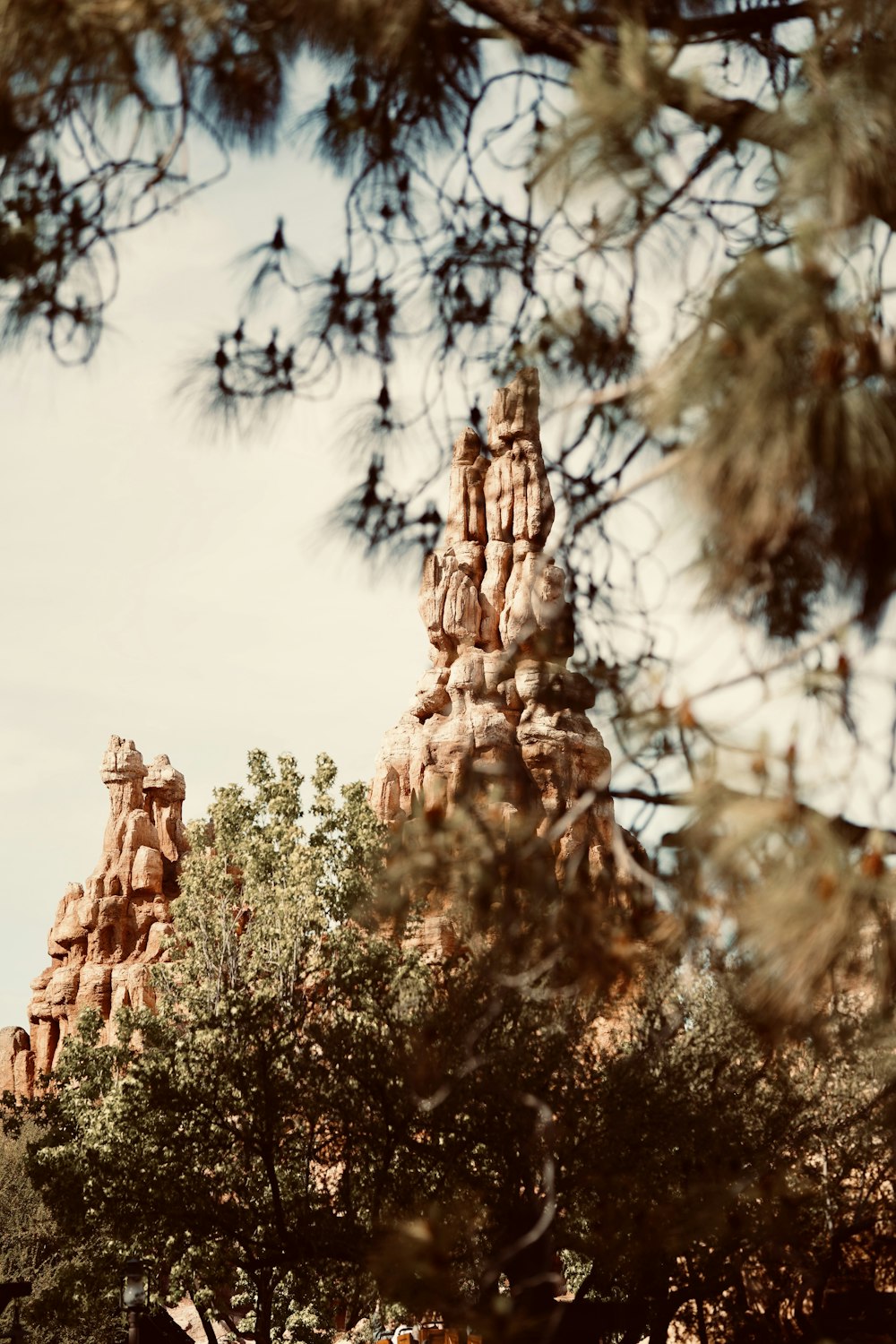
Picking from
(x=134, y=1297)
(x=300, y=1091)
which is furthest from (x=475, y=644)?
(x=134, y=1297)

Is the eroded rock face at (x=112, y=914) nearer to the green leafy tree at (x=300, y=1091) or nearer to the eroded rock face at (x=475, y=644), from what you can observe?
the eroded rock face at (x=475, y=644)

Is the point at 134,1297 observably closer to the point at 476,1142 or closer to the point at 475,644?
the point at 476,1142

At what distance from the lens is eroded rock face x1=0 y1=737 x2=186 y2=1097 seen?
152 feet

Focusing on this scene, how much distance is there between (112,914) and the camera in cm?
4678

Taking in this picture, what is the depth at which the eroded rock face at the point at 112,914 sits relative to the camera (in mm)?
46250

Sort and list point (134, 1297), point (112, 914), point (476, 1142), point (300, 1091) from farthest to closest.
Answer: point (112, 914)
point (300, 1091)
point (134, 1297)
point (476, 1142)

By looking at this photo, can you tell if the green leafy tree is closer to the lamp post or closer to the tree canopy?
the tree canopy

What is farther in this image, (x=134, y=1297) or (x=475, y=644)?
(x=475, y=644)

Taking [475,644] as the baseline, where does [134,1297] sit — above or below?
below

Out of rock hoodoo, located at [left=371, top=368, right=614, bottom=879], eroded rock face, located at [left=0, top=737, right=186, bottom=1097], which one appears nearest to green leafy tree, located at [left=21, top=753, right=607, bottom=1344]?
rock hoodoo, located at [left=371, top=368, right=614, bottom=879]

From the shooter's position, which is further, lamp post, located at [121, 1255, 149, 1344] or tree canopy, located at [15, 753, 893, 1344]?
lamp post, located at [121, 1255, 149, 1344]

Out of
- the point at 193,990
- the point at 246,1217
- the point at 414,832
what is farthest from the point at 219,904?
the point at 414,832

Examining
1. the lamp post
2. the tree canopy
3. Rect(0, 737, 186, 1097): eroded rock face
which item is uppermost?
Rect(0, 737, 186, 1097): eroded rock face

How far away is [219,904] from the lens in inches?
769
